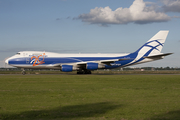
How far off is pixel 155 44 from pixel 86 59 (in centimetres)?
1419

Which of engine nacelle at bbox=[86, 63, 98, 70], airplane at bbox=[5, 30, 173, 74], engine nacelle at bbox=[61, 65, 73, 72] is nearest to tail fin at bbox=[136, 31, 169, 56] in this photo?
airplane at bbox=[5, 30, 173, 74]

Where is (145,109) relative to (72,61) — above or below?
below

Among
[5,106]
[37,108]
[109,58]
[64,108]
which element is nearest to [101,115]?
[64,108]

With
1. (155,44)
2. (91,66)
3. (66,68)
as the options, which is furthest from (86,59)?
(155,44)

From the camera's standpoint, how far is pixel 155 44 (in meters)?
42.0

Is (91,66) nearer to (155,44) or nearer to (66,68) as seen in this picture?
(66,68)

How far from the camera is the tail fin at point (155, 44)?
4194 cm

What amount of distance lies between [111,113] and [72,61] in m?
30.8

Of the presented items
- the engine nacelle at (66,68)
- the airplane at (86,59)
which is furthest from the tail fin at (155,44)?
the engine nacelle at (66,68)

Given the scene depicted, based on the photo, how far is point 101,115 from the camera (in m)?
8.29

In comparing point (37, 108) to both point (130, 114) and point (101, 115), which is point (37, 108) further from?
point (130, 114)

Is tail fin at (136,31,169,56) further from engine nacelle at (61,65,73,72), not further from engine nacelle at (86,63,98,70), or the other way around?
engine nacelle at (61,65,73,72)

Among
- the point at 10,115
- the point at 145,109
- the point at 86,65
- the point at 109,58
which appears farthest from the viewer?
the point at 109,58

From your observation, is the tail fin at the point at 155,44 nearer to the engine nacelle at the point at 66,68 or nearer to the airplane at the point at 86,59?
the airplane at the point at 86,59
